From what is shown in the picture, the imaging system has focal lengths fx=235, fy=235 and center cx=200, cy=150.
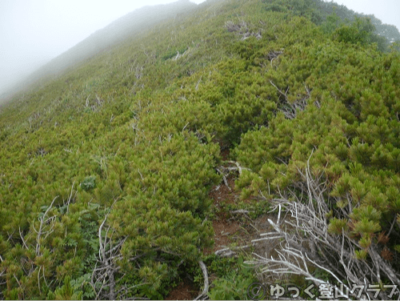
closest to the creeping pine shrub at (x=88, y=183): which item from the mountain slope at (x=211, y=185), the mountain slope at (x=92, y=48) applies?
the mountain slope at (x=211, y=185)

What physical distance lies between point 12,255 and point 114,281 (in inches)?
43.5

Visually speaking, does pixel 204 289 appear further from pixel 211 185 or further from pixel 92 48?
pixel 92 48

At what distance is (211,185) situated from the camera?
13.3 ft

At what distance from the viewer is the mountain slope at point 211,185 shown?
2285mm

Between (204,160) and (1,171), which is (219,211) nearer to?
(204,160)

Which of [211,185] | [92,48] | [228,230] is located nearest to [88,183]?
[211,185]

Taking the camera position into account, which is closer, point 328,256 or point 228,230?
point 328,256

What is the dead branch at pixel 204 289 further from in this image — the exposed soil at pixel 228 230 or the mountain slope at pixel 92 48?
the mountain slope at pixel 92 48

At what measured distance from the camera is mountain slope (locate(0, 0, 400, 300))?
2.29 m

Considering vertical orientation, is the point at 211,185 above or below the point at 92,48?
below

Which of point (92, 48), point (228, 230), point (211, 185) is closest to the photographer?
point (228, 230)

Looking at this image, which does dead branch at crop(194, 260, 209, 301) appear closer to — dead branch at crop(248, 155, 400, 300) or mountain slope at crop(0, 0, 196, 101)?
dead branch at crop(248, 155, 400, 300)

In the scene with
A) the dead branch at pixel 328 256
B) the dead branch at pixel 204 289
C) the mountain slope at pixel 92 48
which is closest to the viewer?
the dead branch at pixel 328 256

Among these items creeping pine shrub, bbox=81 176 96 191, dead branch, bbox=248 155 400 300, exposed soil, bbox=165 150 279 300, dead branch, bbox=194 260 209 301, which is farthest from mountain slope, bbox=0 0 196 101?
dead branch, bbox=248 155 400 300
